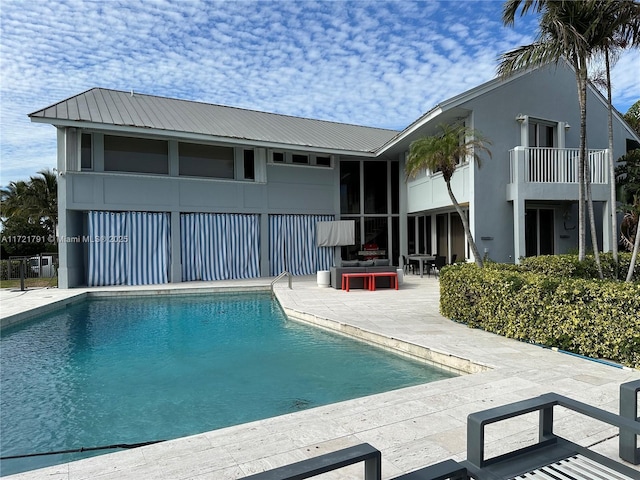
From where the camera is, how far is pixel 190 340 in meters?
7.48

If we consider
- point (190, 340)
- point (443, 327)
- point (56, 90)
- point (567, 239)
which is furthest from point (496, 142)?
point (56, 90)

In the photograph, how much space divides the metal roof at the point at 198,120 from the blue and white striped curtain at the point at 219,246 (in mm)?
3296

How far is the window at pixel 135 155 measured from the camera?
14.5 meters

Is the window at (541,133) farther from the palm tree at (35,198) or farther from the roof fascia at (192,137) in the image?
the palm tree at (35,198)

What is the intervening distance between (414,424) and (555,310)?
3367 millimetres

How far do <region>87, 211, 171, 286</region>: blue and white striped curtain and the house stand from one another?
0.04m

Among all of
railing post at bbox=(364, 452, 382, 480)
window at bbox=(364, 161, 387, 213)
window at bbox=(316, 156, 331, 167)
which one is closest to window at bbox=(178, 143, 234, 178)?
window at bbox=(316, 156, 331, 167)

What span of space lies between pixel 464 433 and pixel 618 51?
29.6ft

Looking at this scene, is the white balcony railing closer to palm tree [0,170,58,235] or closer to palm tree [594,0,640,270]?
palm tree [594,0,640,270]

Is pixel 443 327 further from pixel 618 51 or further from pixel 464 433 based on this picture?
pixel 618 51

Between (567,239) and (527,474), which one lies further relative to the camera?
(567,239)

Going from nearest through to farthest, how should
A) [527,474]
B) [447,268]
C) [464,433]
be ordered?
[527,474] < [464,433] < [447,268]

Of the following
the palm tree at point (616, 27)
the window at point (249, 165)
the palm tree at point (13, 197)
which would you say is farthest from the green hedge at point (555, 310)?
the palm tree at point (13, 197)

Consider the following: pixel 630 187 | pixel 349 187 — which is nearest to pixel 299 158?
pixel 349 187
